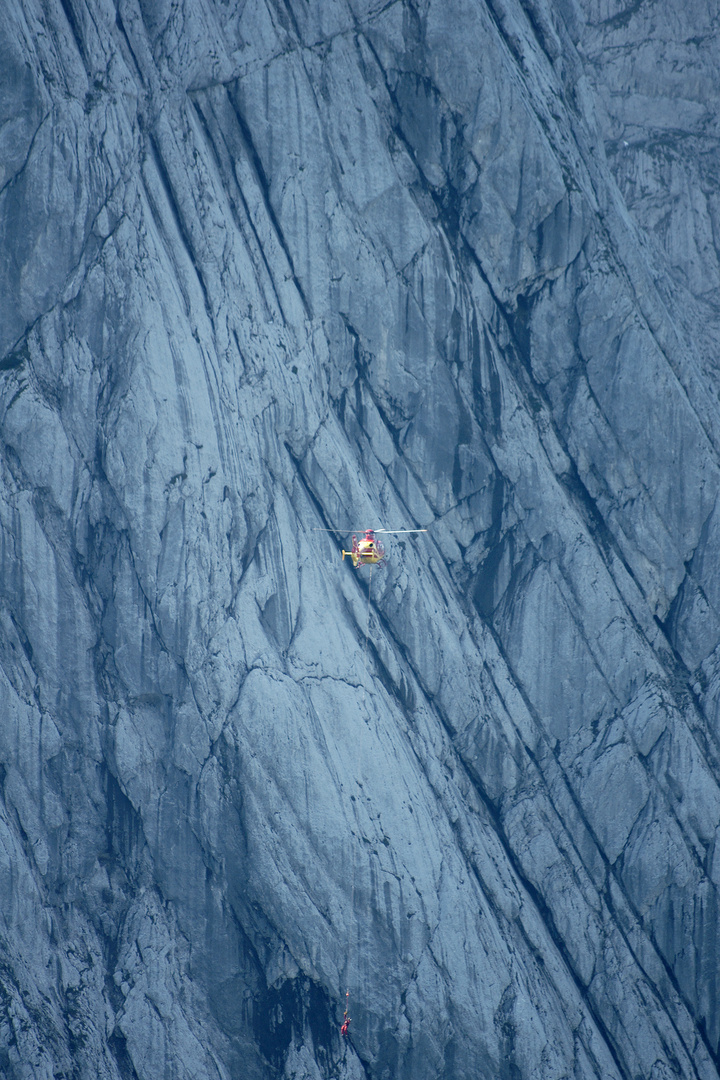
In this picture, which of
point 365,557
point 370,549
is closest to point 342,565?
point 365,557

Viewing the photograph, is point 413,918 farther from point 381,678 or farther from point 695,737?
point 695,737

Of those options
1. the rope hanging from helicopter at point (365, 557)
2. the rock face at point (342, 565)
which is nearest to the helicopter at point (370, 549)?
the rope hanging from helicopter at point (365, 557)

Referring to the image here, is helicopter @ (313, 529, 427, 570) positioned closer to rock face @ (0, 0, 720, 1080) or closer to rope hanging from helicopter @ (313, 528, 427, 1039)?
rope hanging from helicopter @ (313, 528, 427, 1039)

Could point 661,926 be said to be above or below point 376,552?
below

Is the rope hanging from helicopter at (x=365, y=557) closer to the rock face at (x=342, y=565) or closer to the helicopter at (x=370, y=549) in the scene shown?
the helicopter at (x=370, y=549)

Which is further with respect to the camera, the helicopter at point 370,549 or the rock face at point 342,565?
the helicopter at point 370,549

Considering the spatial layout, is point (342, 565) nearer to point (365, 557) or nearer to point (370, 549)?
point (365, 557)

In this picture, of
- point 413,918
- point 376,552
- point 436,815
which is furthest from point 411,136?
point 413,918
